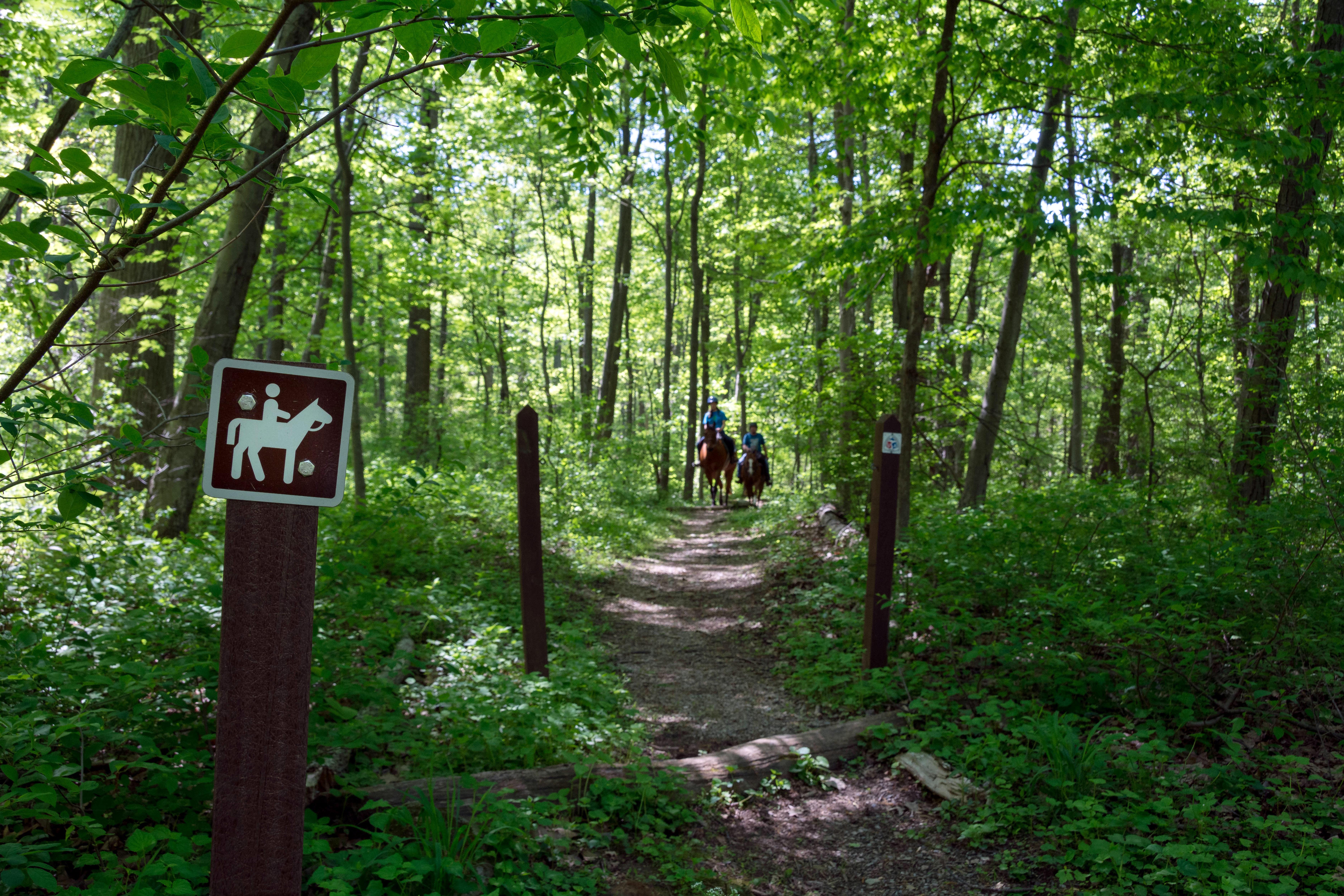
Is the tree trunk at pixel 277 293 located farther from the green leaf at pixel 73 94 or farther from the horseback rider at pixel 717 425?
the horseback rider at pixel 717 425

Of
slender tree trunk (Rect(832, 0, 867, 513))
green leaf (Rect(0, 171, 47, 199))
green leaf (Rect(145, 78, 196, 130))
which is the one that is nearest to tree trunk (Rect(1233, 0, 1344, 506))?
slender tree trunk (Rect(832, 0, 867, 513))

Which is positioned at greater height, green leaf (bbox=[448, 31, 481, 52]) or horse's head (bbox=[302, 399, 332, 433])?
green leaf (bbox=[448, 31, 481, 52])

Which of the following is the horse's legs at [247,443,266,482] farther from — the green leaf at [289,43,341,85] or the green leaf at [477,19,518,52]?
the green leaf at [477,19,518,52]

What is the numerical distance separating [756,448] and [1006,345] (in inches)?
349

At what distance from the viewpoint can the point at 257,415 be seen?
166cm

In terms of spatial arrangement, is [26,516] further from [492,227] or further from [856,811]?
[492,227]

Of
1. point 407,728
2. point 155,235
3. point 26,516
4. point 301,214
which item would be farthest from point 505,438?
point 155,235

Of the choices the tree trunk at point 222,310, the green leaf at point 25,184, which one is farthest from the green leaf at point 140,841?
the tree trunk at point 222,310

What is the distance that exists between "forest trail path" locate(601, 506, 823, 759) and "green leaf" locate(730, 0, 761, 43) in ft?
13.3

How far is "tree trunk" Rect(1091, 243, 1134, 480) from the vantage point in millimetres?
14469

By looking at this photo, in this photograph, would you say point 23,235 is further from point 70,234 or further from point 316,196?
point 316,196

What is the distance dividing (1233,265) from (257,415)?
1232 cm

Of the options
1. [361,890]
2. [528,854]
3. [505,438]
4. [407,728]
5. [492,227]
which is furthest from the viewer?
[492,227]

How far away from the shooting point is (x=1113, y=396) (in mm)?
14820
